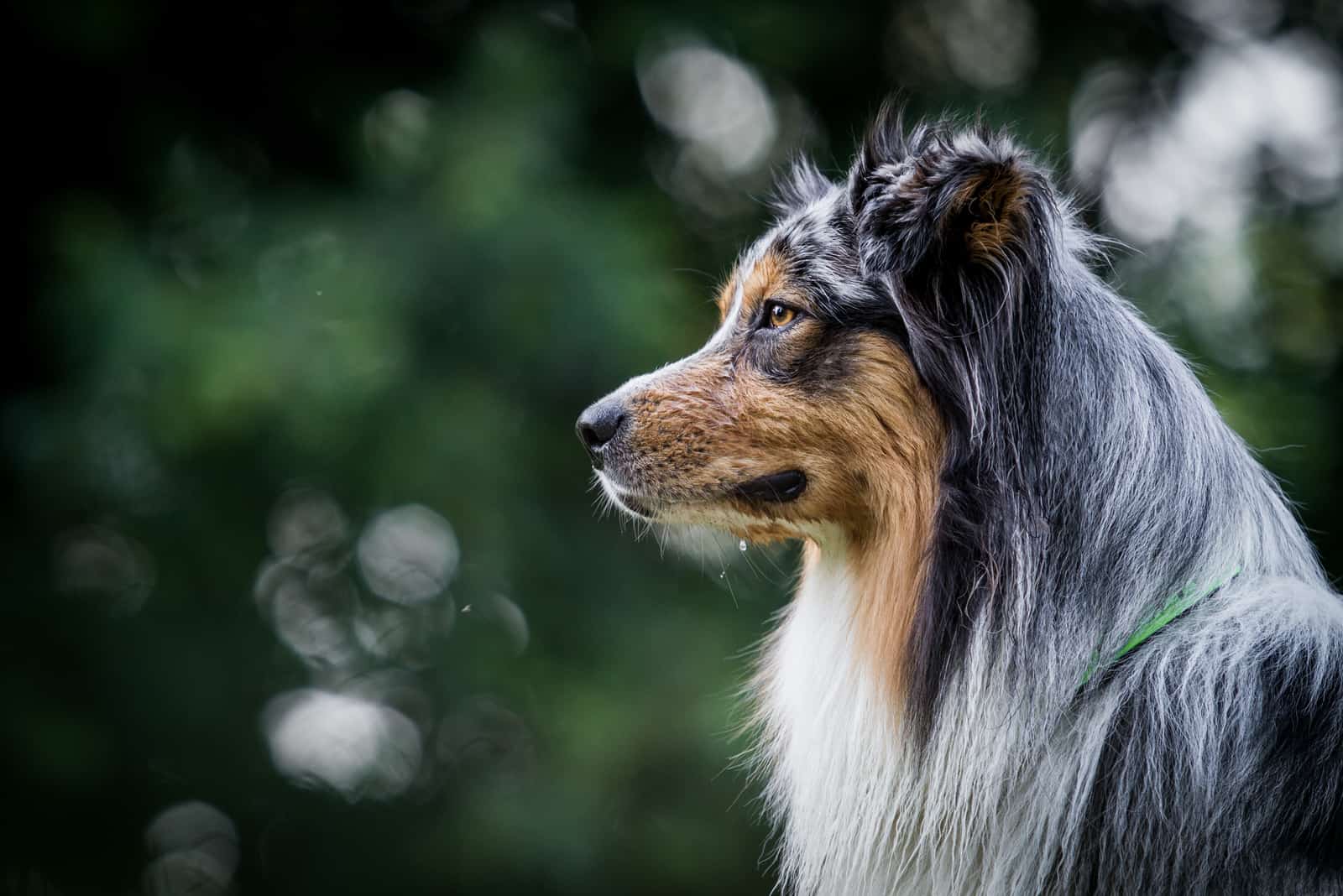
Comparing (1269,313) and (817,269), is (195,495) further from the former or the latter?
(1269,313)

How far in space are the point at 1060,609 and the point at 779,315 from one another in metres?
1.05

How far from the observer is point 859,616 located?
352 cm

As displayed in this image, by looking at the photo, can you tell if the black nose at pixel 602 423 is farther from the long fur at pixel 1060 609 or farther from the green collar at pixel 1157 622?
the green collar at pixel 1157 622

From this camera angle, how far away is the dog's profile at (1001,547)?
288 centimetres

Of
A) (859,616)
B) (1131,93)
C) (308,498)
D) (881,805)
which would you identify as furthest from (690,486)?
(1131,93)

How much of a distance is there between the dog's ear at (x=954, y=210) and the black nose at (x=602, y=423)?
2.49 feet

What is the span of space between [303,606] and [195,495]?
3.47ft

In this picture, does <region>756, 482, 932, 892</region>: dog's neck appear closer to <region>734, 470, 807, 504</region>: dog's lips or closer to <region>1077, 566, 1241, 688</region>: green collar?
<region>734, 470, 807, 504</region>: dog's lips

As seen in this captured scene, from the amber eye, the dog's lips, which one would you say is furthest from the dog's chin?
the amber eye

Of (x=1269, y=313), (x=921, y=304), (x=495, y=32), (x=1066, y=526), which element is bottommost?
(x=1066, y=526)

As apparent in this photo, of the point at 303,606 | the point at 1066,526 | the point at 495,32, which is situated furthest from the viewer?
the point at 303,606

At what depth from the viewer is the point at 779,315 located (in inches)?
140

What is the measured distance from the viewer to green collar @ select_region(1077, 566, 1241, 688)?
3.04 meters

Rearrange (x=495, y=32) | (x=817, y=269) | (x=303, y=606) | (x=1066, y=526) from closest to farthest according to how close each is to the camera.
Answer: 1. (x=1066, y=526)
2. (x=817, y=269)
3. (x=495, y=32)
4. (x=303, y=606)
